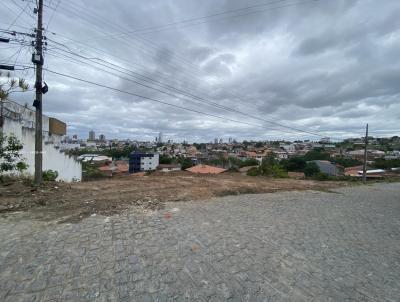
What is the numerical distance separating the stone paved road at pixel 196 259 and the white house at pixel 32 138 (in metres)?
5.39

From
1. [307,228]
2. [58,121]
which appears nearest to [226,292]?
[307,228]

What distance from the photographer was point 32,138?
9773 millimetres

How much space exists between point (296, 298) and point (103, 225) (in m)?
3.55

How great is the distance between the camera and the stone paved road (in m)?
2.53

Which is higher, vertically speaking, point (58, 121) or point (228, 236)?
point (58, 121)

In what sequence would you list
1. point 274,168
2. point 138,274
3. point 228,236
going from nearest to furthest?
point 138,274 → point 228,236 → point 274,168

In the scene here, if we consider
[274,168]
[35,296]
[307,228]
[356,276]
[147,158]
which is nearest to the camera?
[35,296]

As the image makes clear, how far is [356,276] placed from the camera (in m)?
3.07

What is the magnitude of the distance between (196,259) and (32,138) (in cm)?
985

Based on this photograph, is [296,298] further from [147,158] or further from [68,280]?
[147,158]

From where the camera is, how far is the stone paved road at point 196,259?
99.7 inches

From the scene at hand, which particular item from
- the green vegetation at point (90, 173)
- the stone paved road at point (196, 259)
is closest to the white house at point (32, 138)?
the green vegetation at point (90, 173)

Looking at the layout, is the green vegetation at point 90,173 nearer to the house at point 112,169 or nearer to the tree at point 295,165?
the house at point 112,169

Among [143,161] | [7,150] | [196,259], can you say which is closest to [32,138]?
[7,150]
